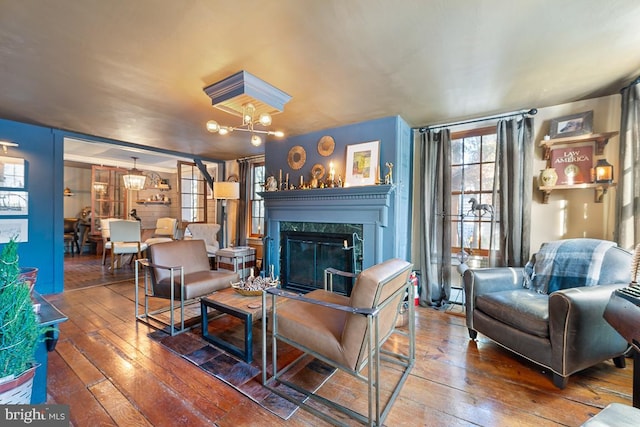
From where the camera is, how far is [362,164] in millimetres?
3260

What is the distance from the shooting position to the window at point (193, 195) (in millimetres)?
5781

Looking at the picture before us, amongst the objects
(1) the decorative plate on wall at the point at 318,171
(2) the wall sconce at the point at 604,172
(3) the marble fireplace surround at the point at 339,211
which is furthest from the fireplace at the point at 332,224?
(2) the wall sconce at the point at 604,172

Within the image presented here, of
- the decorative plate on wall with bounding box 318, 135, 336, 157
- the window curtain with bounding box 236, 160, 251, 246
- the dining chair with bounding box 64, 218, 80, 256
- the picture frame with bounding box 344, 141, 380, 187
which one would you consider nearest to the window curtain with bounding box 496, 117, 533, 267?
the picture frame with bounding box 344, 141, 380, 187

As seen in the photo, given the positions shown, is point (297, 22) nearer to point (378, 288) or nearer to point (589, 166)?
point (378, 288)

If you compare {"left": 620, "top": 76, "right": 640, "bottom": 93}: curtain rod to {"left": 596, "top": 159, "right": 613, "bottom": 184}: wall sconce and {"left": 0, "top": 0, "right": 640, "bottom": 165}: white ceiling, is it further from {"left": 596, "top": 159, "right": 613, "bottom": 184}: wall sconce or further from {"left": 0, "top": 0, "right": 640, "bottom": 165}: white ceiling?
{"left": 596, "top": 159, "right": 613, "bottom": 184}: wall sconce

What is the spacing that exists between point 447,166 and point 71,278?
6.07 m

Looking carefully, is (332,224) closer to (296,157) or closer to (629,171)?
(296,157)

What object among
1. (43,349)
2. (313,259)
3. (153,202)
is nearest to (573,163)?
(313,259)

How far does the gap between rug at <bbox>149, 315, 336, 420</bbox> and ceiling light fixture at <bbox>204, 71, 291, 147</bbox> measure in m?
1.82

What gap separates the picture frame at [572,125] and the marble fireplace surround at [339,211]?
168 cm

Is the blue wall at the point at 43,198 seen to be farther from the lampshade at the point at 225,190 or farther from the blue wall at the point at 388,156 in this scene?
the blue wall at the point at 388,156

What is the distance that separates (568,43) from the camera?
175 cm

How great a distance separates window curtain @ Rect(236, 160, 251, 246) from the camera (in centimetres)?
539

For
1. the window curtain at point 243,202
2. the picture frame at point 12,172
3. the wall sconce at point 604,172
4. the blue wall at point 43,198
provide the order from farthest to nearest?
1. the window curtain at point 243,202
2. the blue wall at point 43,198
3. the picture frame at point 12,172
4. the wall sconce at point 604,172
